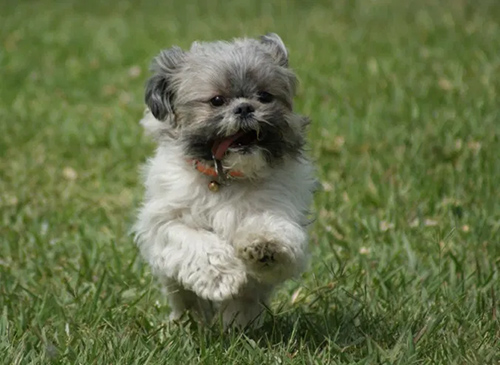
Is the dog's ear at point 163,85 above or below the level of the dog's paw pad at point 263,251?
above

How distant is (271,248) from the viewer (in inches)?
150

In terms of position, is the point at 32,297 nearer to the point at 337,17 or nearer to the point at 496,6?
the point at 337,17

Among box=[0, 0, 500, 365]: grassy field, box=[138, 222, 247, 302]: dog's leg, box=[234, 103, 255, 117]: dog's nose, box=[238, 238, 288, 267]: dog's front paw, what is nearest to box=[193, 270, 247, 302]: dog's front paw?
box=[138, 222, 247, 302]: dog's leg

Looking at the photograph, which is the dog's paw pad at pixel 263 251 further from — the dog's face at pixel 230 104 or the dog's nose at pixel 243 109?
the dog's nose at pixel 243 109

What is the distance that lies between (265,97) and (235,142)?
0.82ft

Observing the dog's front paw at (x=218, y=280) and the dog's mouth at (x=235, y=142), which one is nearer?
the dog's front paw at (x=218, y=280)

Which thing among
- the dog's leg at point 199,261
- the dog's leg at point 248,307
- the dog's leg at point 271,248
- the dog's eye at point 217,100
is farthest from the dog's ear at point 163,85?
the dog's leg at point 248,307

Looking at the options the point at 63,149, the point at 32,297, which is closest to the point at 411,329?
the point at 32,297

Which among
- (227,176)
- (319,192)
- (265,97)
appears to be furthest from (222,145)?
(319,192)

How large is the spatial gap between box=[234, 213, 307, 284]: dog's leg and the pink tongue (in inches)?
12.2

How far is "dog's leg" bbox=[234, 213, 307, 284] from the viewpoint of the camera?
3.82 m

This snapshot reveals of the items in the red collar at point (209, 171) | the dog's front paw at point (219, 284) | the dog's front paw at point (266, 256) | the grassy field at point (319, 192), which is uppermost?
the red collar at point (209, 171)

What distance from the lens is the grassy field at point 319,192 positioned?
4.09 meters

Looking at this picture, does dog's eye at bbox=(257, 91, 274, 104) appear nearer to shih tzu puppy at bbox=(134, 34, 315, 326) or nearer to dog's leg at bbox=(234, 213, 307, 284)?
shih tzu puppy at bbox=(134, 34, 315, 326)
